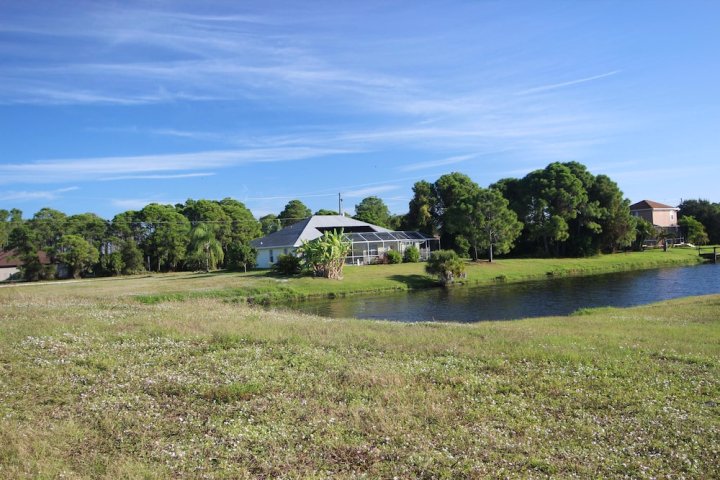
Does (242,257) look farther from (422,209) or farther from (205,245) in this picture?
(422,209)

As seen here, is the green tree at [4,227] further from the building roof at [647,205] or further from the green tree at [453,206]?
the building roof at [647,205]

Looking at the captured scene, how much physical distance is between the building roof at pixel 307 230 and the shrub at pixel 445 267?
15.2 meters

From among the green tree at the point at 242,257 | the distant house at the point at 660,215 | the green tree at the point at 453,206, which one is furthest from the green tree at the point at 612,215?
the green tree at the point at 242,257

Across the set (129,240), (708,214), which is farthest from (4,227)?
(708,214)

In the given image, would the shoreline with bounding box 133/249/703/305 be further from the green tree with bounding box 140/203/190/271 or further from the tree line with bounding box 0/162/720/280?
the green tree with bounding box 140/203/190/271

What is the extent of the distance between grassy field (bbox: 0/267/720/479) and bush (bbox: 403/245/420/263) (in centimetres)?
5232

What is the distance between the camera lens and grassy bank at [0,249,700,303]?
140ft

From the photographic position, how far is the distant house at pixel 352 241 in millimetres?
64850

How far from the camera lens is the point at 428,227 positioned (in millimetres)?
82625

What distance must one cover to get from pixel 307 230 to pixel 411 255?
47.7 feet

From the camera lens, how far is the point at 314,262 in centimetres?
5272

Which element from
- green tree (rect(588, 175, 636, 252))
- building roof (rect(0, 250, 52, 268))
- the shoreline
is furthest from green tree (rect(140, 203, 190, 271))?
green tree (rect(588, 175, 636, 252))

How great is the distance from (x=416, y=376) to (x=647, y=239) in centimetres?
9674

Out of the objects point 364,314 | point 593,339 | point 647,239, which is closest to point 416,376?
point 593,339
